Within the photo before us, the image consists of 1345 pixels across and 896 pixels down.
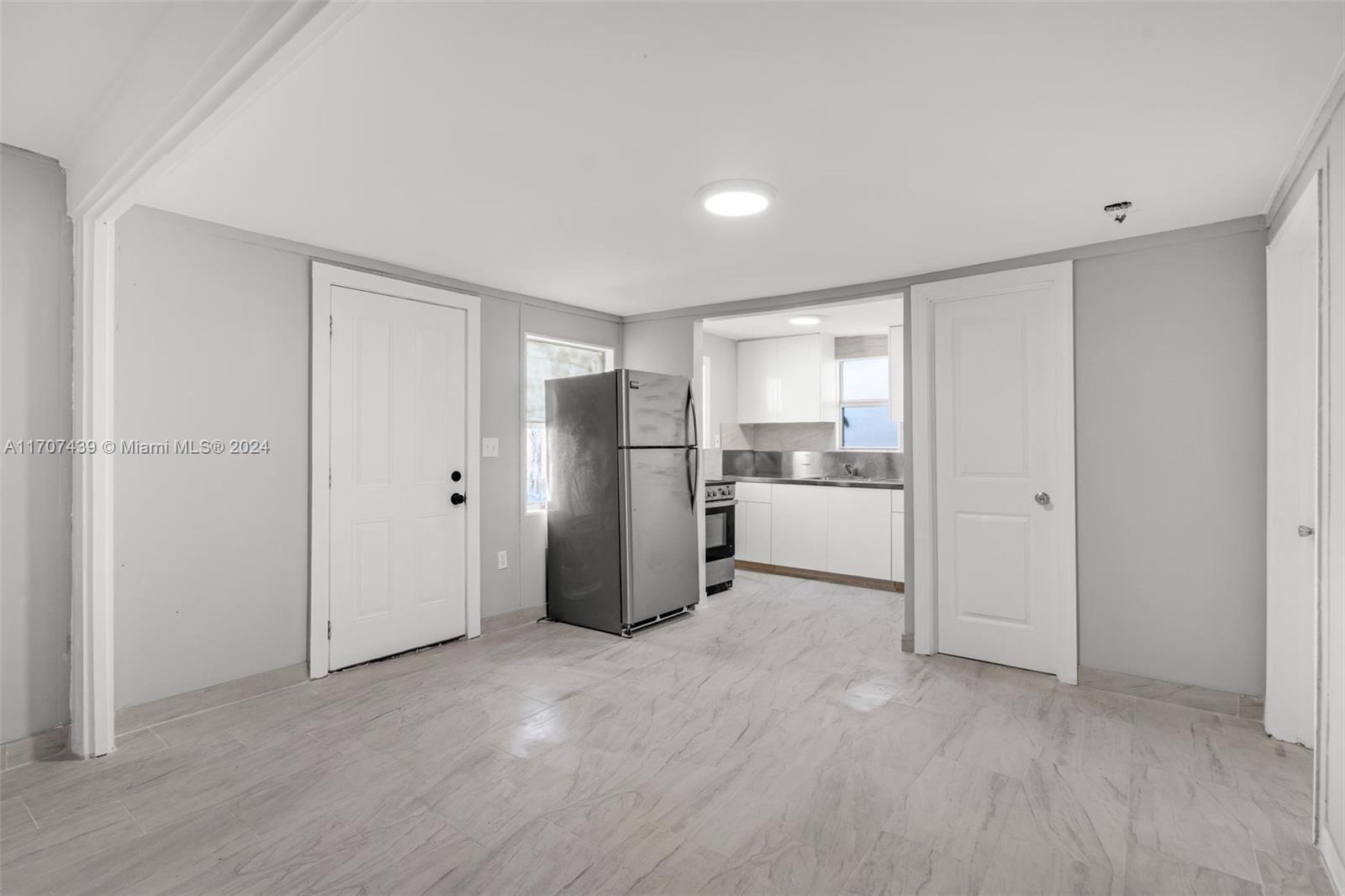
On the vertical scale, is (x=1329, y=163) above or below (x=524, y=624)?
above

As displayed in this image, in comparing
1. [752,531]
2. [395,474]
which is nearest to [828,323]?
[752,531]

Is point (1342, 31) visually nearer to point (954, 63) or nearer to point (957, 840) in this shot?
point (954, 63)

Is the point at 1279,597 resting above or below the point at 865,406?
below

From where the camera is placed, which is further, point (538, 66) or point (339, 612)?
point (339, 612)

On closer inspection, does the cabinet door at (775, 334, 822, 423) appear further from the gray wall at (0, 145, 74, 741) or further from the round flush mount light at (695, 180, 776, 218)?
the gray wall at (0, 145, 74, 741)

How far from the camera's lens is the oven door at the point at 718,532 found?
203 inches

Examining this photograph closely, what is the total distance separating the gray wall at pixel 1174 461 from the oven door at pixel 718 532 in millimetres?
2583

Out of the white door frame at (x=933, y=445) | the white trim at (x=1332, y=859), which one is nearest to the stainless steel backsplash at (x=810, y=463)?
the white door frame at (x=933, y=445)

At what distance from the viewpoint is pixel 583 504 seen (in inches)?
171

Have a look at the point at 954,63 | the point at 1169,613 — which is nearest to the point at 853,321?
the point at 1169,613

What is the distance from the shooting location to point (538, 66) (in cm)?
171

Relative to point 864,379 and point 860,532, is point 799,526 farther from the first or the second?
point 864,379

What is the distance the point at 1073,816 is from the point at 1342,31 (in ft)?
7.51

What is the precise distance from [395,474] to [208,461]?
35.5 inches
